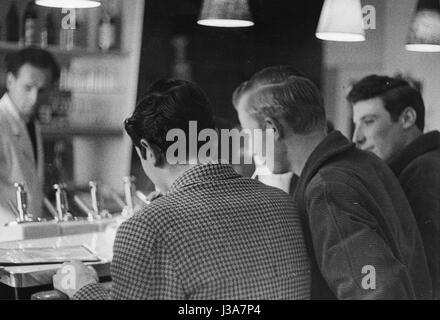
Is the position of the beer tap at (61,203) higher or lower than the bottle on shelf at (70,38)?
lower

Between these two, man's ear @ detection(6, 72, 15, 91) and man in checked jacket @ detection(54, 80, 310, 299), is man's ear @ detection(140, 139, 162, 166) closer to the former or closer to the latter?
man in checked jacket @ detection(54, 80, 310, 299)

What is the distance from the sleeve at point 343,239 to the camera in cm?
180

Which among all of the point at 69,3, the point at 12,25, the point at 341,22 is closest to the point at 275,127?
the point at 341,22

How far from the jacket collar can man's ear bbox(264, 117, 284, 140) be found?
67 centimetres

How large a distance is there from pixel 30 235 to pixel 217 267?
75 centimetres

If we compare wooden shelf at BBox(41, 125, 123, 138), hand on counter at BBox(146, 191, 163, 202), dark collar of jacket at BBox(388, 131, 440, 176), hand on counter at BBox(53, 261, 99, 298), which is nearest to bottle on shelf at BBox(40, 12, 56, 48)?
wooden shelf at BBox(41, 125, 123, 138)

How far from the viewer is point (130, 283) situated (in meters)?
1.56

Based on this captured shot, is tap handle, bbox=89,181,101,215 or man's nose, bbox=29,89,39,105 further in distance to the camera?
tap handle, bbox=89,181,101,215

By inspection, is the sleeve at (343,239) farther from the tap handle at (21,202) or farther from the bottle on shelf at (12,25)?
the bottle on shelf at (12,25)

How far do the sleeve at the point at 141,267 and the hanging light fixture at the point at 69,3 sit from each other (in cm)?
79

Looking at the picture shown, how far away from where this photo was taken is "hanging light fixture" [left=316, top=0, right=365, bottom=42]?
2.21m

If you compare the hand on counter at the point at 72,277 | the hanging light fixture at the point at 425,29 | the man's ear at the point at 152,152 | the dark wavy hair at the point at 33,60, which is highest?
the hanging light fixture at the point at 425,29

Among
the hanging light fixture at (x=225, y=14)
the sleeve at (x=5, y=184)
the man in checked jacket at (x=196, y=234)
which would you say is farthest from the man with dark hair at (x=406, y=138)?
the sleeve at (x=5, y=184)
